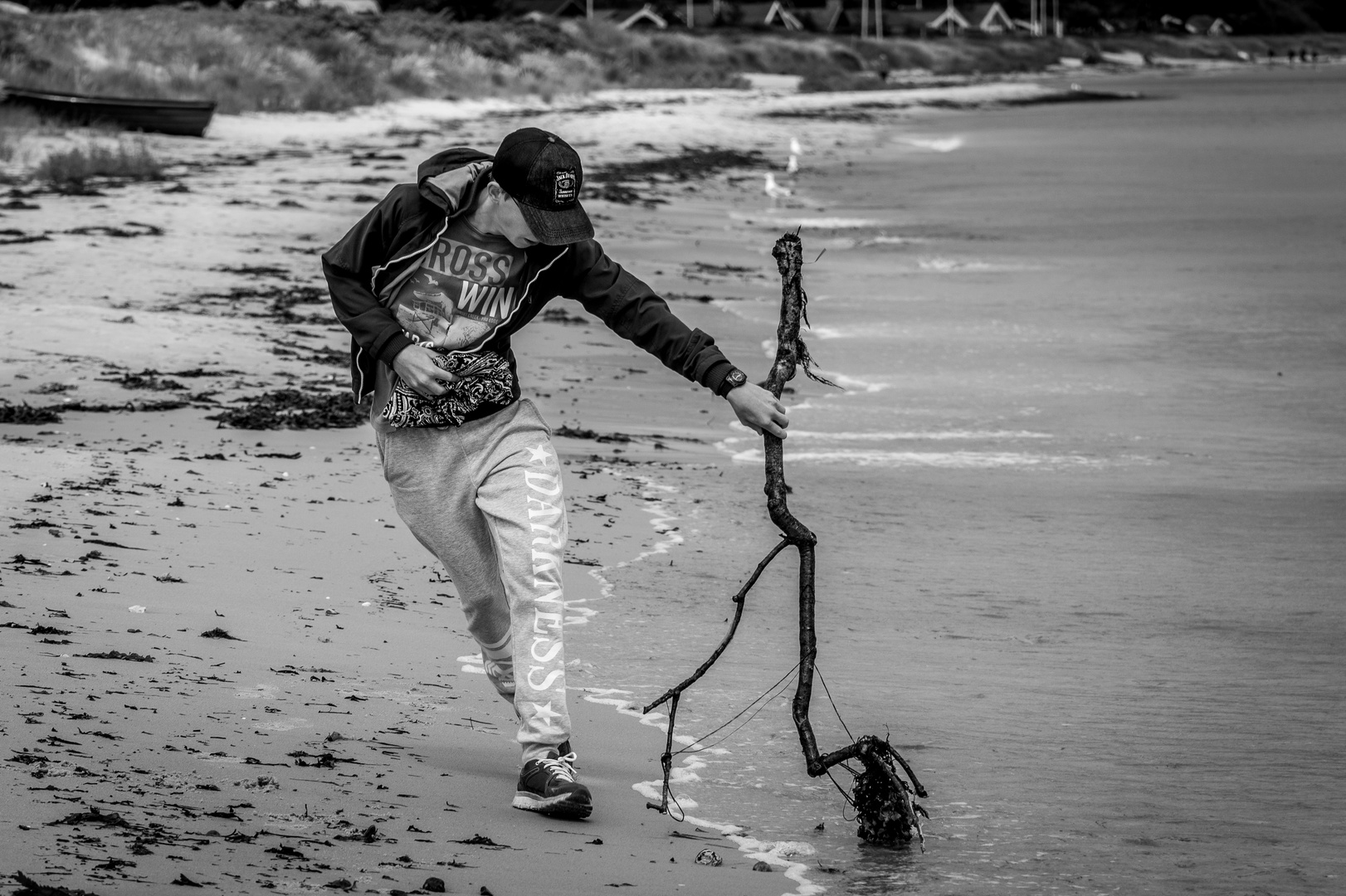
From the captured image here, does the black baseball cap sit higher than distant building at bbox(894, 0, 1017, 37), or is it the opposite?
distant building at bbox(894, 0, 1017, 37)

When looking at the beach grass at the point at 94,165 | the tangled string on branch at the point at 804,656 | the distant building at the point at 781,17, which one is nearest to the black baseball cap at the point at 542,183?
the tangled string on branch at the point at 804,656

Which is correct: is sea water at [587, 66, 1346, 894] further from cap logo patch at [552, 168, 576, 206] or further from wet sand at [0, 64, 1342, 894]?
cap logo patch at [552, 168, 576, 206]

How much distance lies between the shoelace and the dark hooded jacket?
2.67 feet

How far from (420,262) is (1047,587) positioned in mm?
3422

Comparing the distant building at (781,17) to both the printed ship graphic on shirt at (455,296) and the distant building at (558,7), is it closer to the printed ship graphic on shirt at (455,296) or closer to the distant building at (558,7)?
the distant building at (558,7)

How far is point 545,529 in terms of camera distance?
3756 millimetres

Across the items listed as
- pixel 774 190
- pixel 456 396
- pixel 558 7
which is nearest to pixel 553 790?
pixel 456 396

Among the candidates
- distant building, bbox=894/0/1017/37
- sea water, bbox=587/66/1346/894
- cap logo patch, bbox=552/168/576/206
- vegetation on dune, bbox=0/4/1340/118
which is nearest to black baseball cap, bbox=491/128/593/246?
cap logo patch, bbox=552/168/576/206

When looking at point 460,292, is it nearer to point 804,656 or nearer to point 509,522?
point 509,522

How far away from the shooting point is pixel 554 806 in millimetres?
3748

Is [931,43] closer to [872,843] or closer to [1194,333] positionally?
[1194,333]

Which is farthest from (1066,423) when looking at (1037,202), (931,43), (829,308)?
(931,43)

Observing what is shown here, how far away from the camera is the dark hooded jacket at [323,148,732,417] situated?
374 centimetres

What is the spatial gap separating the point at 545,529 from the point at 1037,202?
826 inches
